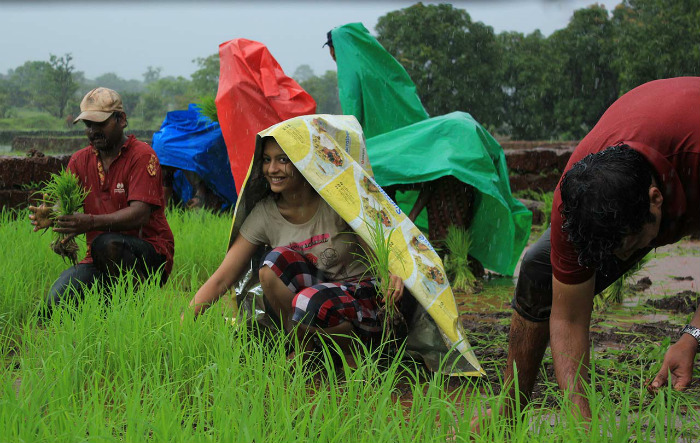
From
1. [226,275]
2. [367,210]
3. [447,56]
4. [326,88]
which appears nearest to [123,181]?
[226,275]

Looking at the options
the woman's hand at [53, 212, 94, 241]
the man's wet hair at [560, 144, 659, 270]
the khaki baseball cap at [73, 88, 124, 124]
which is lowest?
the woman's hand at [53, 212, 94, 241]

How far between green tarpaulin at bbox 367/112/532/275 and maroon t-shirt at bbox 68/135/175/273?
1629 millimetres

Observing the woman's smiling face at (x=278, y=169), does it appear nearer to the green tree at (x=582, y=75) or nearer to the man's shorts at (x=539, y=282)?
the man's shorts at (x=539, y=282)

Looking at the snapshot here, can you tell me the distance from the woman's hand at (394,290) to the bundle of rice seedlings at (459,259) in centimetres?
216

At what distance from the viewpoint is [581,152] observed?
2.11 metres

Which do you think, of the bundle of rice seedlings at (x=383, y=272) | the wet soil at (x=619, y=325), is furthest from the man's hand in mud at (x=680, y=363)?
the bundle of rice seedlings at (x=383, y=272)

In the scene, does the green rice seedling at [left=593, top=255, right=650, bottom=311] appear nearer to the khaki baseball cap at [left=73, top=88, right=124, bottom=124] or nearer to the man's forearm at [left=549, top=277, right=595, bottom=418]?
the man's forearm at [left=549, top=277, right=595, bottom=418]

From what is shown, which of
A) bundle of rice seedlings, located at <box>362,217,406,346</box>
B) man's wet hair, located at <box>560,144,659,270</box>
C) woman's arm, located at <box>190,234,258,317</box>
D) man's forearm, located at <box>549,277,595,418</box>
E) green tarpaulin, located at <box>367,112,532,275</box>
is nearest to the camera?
man's wet hair, located at <box>560,144,659,270</box>

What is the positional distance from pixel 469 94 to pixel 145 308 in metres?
29.0

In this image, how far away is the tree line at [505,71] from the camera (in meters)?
27.0

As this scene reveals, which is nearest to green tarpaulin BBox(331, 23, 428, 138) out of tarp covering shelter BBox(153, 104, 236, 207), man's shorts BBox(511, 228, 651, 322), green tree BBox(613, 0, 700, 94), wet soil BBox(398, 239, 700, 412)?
wet soil BBox(398, 239, 700, 412)

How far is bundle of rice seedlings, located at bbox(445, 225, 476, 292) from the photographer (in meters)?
5.04

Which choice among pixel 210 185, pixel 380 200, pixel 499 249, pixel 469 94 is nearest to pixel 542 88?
pixel 469 94

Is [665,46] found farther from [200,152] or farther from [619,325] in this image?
[619,325]
